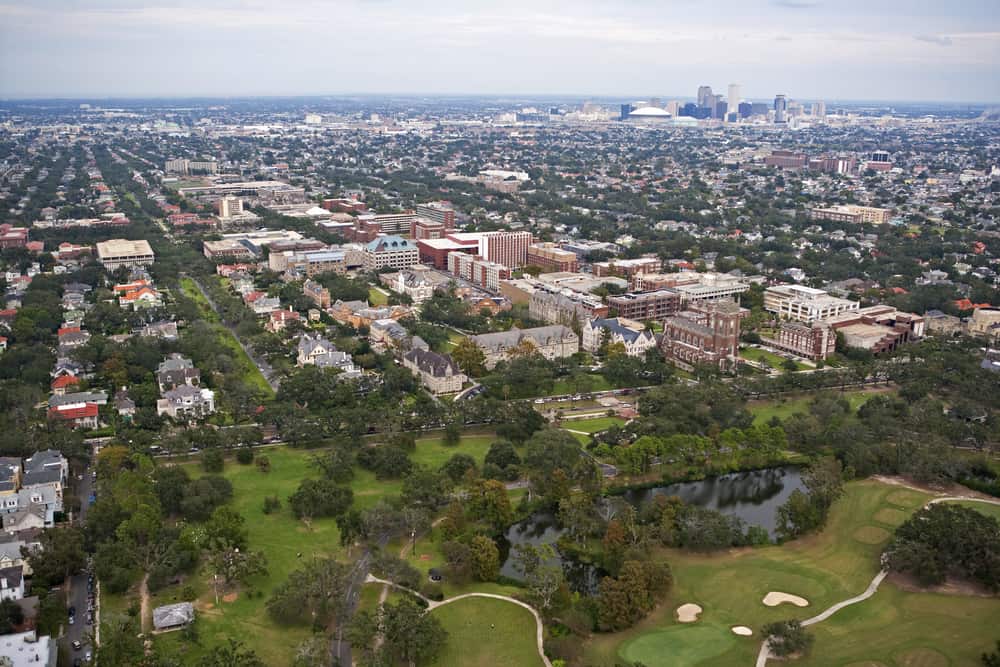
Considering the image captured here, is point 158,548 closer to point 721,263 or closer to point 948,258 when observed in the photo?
point 721,263

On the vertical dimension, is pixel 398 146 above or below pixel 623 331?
above

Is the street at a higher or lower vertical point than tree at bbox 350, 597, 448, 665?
lower

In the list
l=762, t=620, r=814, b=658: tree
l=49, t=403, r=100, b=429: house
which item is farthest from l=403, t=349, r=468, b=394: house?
l=762, t=620, r=814, b=658: tree

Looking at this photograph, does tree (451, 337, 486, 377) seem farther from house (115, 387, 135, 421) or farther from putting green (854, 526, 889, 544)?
putting green (854, 526, 889, 544)

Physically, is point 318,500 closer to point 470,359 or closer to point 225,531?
point 225,531

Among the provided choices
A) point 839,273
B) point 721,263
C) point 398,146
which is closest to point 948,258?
point 839,273

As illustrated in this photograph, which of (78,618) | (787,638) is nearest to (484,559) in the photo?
(787,638)

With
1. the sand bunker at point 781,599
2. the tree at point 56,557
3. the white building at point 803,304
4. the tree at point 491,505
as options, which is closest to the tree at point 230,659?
the tree at point 56,557

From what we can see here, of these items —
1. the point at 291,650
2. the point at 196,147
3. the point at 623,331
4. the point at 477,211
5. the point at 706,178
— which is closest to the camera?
the point at 291,650
